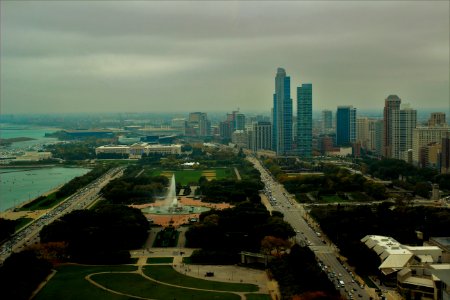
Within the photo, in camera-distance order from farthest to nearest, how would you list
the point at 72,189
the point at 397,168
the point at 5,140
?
1. the point at 5,140
2. the point at 397,168
3. the point at 72,189

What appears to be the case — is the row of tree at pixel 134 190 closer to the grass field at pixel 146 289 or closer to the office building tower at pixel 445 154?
the grass field at pixel 146 289

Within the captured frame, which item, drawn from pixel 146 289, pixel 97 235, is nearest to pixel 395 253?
pixel 146 289

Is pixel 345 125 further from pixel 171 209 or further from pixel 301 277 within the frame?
pixel 301 277

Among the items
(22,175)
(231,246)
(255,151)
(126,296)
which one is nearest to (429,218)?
(231,246)

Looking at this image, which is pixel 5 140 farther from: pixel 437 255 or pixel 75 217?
pixel 437 255

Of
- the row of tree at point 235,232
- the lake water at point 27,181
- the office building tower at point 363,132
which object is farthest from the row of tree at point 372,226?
the office building tower at point 363,132

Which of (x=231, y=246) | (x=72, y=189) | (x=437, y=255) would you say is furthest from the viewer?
(x=72, y=189)
